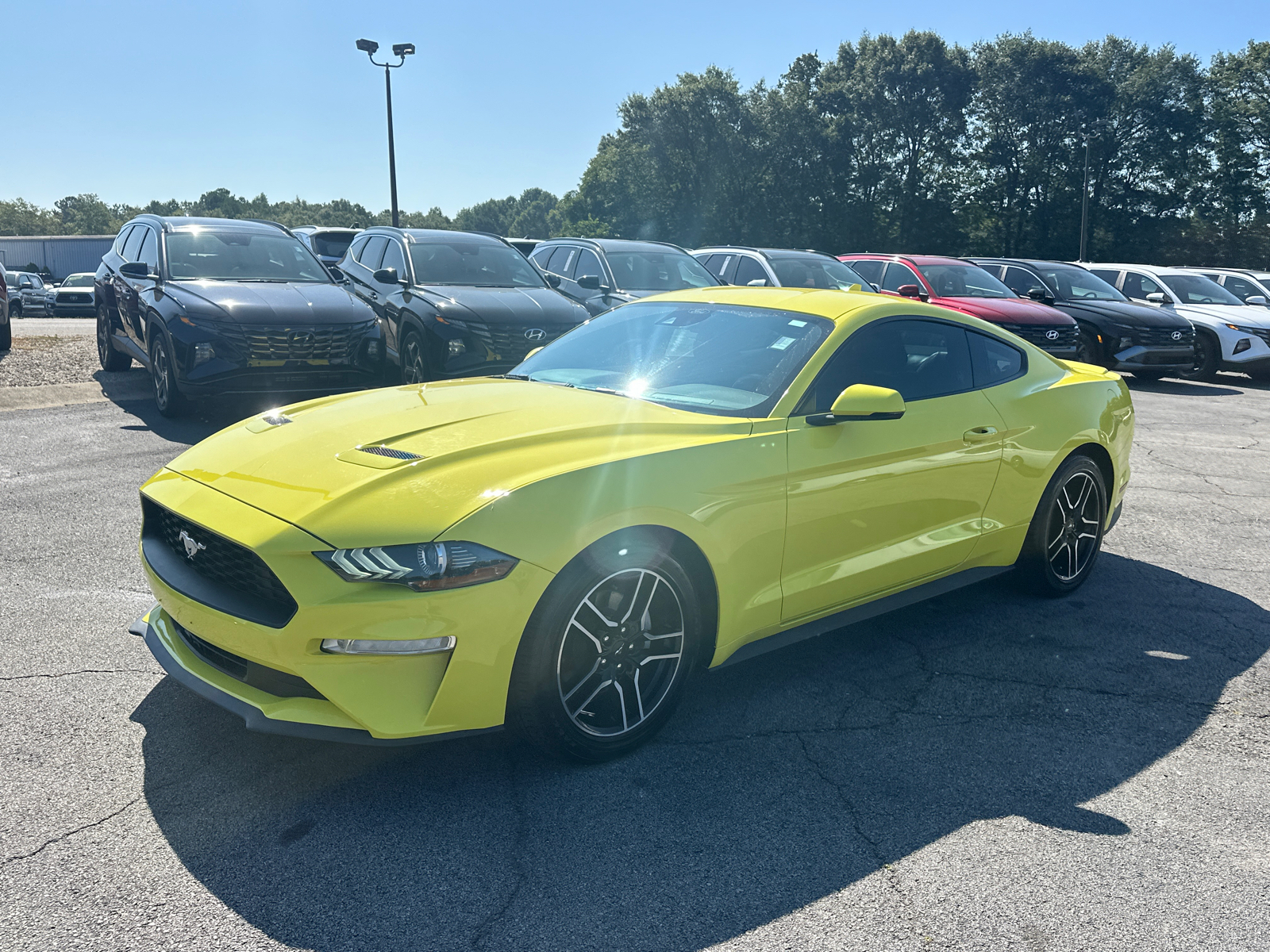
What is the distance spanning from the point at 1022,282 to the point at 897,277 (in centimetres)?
278

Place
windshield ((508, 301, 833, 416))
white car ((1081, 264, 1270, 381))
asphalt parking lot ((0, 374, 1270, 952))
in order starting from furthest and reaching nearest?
white car ((1081, 264, 1270, 381)) → windshield ((508, 301, 833, 416)) → asphalt parking lot ((0, 374, 1270, 952))

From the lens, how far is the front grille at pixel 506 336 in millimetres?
9445

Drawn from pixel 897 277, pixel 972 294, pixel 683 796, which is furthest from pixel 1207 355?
pixel 683 796

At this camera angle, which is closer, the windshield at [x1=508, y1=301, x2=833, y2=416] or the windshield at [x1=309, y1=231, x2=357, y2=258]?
the windshield at [x1=508, y1=301, x2=833, y2=416]

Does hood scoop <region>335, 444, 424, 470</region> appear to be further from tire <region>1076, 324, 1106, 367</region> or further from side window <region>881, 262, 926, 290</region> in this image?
tire <region>1076, 324, 1106, 367</region>

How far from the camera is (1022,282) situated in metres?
16.6

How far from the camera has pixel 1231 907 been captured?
8.71 feet

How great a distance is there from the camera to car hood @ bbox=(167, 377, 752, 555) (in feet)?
9.59

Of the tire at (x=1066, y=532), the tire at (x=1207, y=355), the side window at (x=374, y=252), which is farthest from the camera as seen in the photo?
the tire at (x=1207, y=355)

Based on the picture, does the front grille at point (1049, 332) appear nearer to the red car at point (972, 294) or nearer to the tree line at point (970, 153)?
the red car at point (972, 294)

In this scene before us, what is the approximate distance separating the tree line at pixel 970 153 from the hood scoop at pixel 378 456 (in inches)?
2020

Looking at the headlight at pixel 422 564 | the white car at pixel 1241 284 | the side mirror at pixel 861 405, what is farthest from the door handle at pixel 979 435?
the white car at pixel 1241 284

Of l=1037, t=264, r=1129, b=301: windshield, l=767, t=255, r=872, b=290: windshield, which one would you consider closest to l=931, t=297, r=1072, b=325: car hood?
l=767, t=255, r=872, b=290: windshield

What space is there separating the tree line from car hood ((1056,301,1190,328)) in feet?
119
